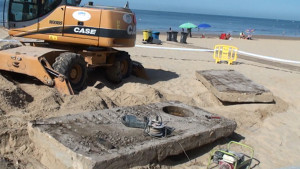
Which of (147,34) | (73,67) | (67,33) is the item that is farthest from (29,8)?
(147,34)

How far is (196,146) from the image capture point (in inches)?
198

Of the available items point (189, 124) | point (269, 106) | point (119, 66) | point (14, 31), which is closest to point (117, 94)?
point (119, 66)

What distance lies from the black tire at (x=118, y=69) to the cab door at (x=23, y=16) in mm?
2109

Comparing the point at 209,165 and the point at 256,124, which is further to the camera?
the point at 256,124

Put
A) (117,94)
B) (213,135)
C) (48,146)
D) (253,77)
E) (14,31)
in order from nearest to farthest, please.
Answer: (48,146) < (213,135) < (117,94) < (14,31) < (253,77)

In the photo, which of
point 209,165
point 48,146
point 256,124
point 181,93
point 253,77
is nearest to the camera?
point 48,146

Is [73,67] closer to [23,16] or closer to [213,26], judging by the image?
[23,16]

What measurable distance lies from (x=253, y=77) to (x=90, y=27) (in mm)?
6271

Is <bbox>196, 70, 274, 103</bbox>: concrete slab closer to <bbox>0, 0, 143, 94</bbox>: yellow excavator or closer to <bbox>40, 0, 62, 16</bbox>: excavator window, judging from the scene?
<bbox>0, 0, 143, 94</bbox>: yellow excavator

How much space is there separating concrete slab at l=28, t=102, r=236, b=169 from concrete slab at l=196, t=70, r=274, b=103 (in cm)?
230

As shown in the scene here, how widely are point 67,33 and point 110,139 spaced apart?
13.4 feet

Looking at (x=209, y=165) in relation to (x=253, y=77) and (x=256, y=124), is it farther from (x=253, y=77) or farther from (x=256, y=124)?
(x=253, y=77)

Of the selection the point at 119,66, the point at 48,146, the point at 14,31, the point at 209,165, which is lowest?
the point at 209,165

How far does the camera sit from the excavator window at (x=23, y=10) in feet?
25.5
